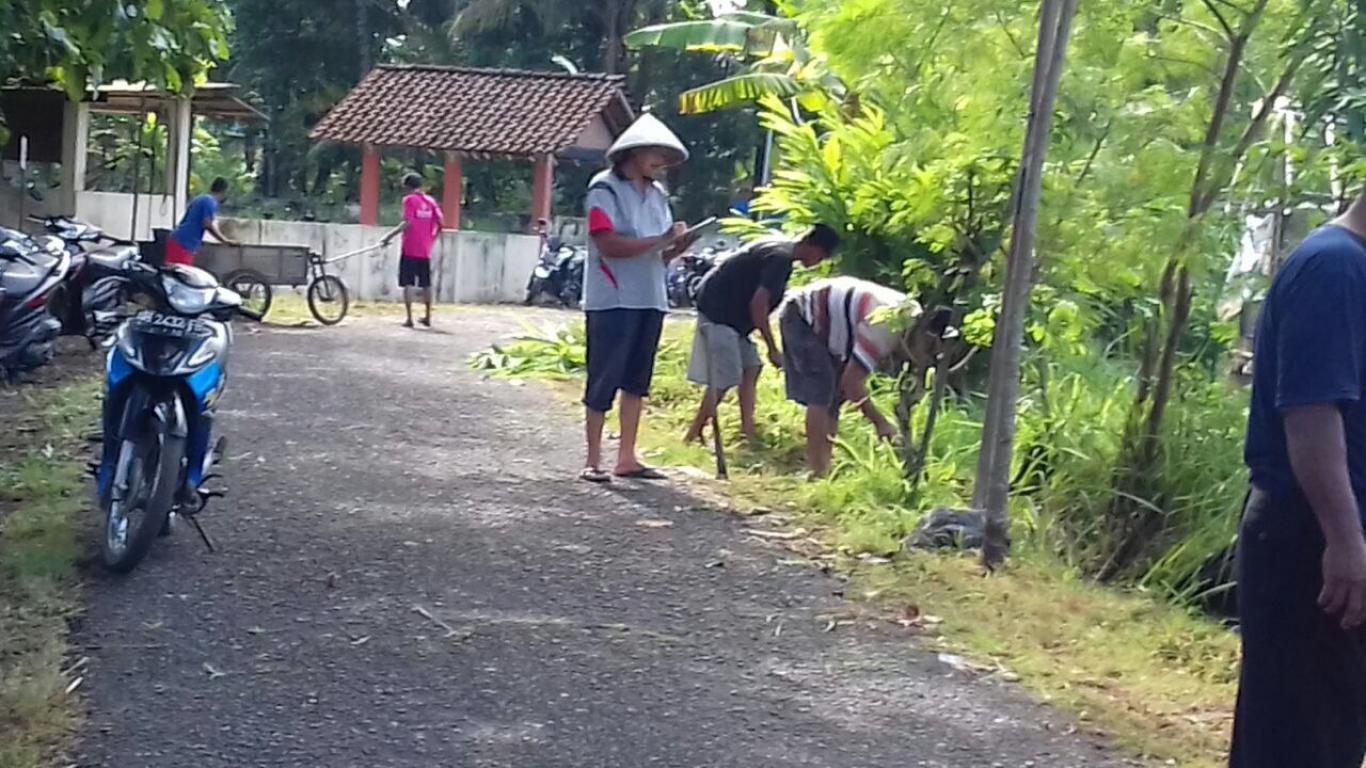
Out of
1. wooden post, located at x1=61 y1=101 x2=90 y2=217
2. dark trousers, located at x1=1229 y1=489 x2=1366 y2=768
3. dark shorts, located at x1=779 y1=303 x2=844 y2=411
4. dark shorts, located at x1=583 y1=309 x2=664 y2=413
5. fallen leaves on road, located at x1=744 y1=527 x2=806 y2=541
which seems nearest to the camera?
dark trousers, located at x1=1229 y1=489 x2=1366 y2=768

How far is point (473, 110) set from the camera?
3016cm

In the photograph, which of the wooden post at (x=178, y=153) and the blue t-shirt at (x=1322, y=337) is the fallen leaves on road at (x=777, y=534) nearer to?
the blue t-shirt at (x=1322, y=337)

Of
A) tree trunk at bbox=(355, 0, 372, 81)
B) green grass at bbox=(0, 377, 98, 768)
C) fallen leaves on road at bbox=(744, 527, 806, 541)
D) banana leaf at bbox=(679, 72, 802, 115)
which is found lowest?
green grass at bbox=(0, 377, 98, 768)

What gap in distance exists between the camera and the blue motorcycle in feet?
21.1

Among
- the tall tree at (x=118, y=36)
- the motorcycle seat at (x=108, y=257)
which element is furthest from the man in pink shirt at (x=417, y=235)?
the tall tree at (x=118, y=36)

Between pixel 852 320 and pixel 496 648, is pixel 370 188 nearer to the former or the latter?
pixel 852 320

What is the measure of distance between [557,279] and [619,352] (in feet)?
64.6

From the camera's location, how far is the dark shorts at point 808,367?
975 centimetres

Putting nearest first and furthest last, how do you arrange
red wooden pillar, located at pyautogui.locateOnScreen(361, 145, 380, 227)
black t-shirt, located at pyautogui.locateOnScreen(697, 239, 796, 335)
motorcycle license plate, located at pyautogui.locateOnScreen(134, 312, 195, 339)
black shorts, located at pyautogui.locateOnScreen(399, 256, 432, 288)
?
1. motorcycle license plate, located at pyautogui.locateOnScreen(134, 312, 195, 339)
2. black t-shirt, located at pyautogui.locateOnScreen(697, 239, 796, 335)
3. black shorts, located at pyautogui.locateOnScreen(399, 256, 432, 288)
4. red wooden pillar, located at pyautogui.locateOnScreen(361, 145, 380, 227)

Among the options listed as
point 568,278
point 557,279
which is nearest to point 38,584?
point 557,279

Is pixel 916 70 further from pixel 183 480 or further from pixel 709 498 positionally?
pixel 183 480

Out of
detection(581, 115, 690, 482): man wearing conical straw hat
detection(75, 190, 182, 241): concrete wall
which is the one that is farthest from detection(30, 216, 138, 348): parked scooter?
detection(75, 190, 182, 241): concrete wall

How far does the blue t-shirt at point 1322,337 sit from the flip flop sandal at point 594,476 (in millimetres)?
5703

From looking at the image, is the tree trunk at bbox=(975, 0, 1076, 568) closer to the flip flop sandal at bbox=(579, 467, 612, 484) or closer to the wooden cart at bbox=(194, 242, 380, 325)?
the flip flop sandal at bbox=(579, 467, 612, 484)
